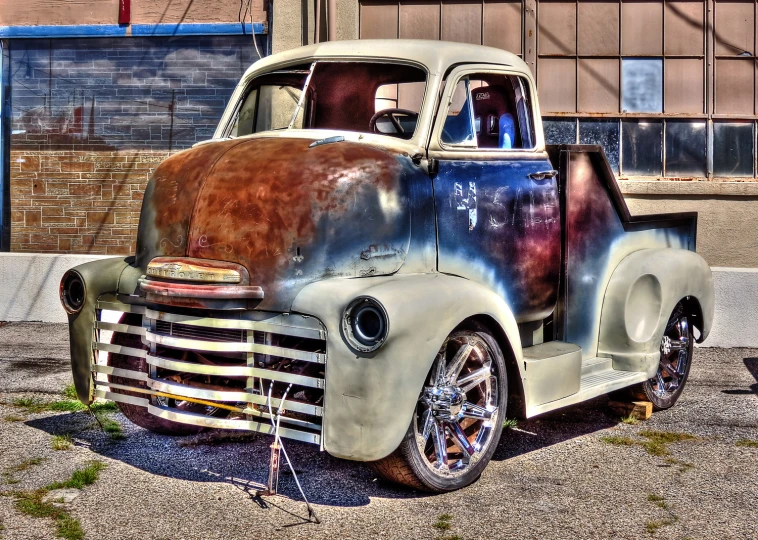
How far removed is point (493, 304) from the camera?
196 inches

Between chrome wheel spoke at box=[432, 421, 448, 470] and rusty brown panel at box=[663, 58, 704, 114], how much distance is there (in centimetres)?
723

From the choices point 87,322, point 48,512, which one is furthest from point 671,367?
point 48,512

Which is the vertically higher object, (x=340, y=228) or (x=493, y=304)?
(x=340, y=228)

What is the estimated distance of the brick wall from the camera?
39.3 ft

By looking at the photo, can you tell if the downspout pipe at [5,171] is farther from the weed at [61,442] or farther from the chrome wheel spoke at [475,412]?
the chrome wheel spoke at [475,412]

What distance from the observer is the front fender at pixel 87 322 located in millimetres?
5352

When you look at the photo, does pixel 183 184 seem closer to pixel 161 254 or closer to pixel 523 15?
pixel 161 254

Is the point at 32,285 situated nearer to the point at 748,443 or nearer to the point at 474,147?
the point at 474,147

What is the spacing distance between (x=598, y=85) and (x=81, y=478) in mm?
7854

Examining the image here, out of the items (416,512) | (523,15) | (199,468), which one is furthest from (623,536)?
(523,15)

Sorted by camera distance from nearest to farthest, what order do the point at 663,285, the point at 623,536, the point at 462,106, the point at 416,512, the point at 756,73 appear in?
the point at 623,536, the point at 416,512, the point at 462,106, the point at 663,285, the point at 756,73

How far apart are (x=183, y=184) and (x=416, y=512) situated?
6.50 ft

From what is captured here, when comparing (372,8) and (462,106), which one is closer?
(462,106)

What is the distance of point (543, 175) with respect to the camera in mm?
5789
